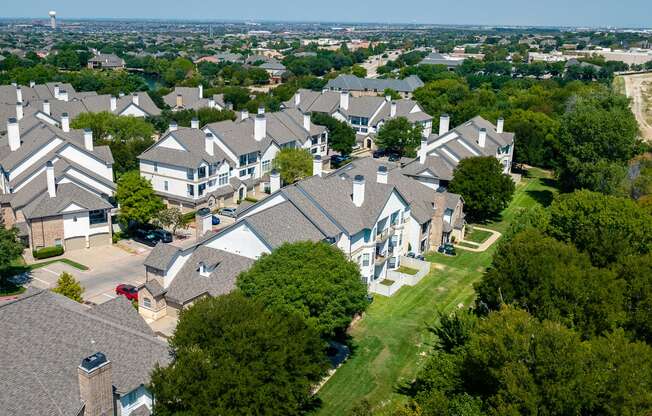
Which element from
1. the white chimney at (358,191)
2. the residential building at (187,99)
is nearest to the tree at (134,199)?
the white chimney at (358,191)

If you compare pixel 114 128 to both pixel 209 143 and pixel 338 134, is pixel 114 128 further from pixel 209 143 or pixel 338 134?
pixel 338 134

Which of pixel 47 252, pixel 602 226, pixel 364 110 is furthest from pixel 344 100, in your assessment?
pixel 602 226

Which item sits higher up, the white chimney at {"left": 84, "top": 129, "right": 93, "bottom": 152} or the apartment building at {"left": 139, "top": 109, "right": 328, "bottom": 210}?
the white chimney at {"left": 84, "top": 129, "right": 93, "bottom": 152}

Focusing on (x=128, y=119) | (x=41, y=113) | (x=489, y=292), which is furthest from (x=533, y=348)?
(x=41, y=113)

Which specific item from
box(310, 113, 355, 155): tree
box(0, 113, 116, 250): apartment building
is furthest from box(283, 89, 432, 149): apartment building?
box(0, 113, 116, 250): apartment building

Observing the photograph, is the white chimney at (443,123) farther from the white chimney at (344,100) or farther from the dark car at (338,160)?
the white chimney at (344,100)

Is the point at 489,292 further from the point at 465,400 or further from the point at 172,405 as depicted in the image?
the point at 172,405

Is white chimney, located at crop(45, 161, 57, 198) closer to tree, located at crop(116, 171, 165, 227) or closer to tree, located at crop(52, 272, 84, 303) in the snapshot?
tree, located at crop(116, 171, 165, 227)
